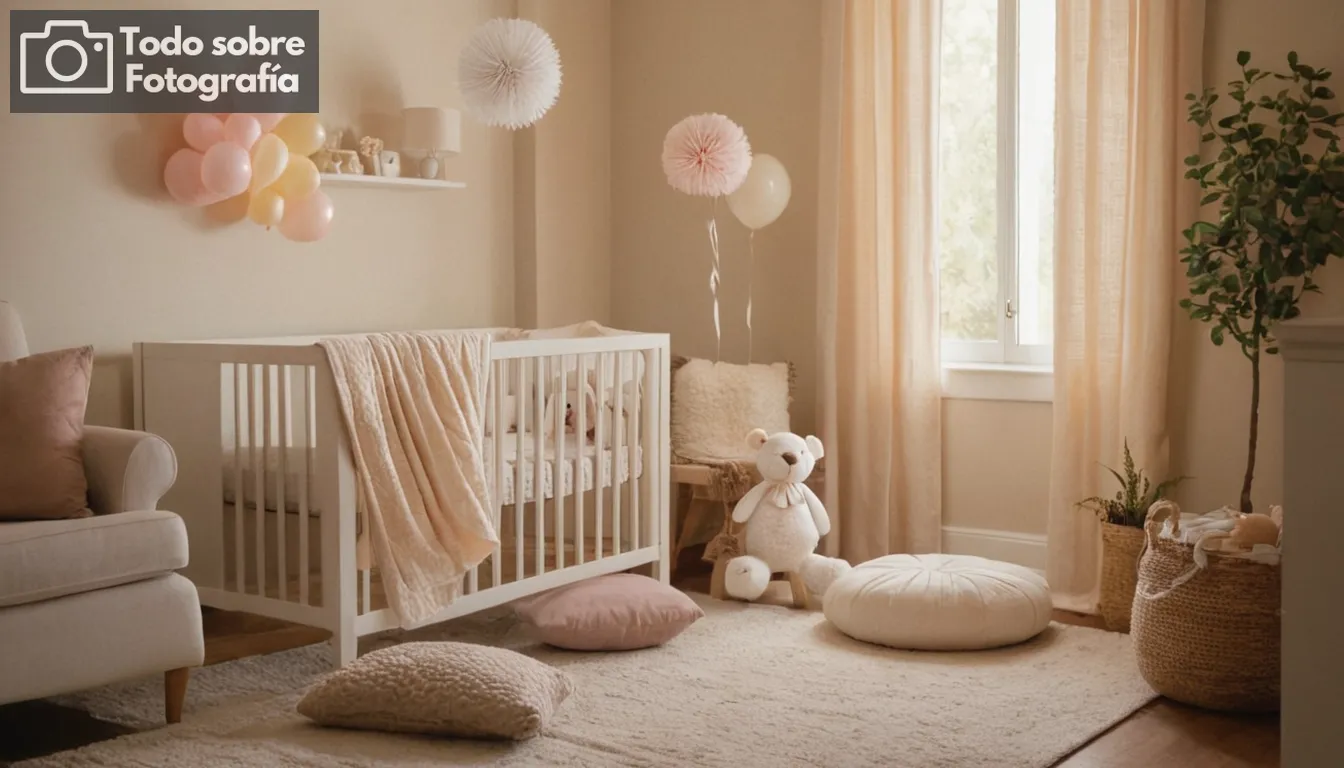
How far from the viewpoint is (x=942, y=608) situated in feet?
10.1

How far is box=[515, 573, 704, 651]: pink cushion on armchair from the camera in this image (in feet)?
9.98

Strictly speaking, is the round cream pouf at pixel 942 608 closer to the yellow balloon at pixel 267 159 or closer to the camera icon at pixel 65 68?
the yellow balloon at pixel 267 159

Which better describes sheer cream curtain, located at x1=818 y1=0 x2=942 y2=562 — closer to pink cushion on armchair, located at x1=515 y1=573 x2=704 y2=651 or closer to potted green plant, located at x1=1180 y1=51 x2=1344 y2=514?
potted green plant, located at x1=1180 y1=51 x2=1344 y2=514

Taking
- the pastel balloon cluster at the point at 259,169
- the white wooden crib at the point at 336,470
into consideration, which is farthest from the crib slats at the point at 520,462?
the pastel balloon cluster at the point at 259,169

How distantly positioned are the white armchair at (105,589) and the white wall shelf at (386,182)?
116 centimetres

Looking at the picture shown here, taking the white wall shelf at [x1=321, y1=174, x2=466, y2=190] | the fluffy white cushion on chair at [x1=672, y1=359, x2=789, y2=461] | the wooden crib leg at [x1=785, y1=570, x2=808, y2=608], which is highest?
the white wall shelf at [x1=321, y1=174, x2=466, y2=190]

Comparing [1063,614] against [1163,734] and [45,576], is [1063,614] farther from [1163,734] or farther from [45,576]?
[45,576]

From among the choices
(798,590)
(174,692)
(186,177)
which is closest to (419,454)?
(174,692)

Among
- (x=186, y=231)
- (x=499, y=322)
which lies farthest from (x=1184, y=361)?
(x=186, y=231)

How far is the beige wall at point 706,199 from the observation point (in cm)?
427

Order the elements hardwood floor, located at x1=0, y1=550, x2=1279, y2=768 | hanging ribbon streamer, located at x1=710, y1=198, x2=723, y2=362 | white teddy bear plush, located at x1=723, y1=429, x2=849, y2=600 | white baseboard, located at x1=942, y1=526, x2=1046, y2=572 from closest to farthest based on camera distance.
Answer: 1. hardwood floor, located at x1=0, y1=550, x2=1279, y2=768
2. white teddy bear plush, located at x1=723, y1=429, x2=849, y2=600
3. white baseboard, located at x1=942, y1=526, x2=1046, y2=572
4. hanging ribbon streamer, located at x1=710, y1=198, x2=723, y2=362

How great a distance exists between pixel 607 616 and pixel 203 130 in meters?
1.54

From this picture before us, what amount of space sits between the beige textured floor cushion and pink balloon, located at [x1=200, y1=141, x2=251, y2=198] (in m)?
1.25

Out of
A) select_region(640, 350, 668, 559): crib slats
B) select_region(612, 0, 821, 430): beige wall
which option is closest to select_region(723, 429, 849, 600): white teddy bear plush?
select_region(640, 350, 668, 559): crib slats
